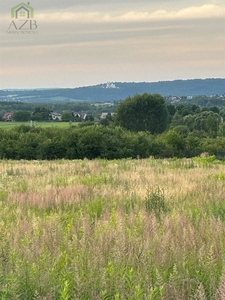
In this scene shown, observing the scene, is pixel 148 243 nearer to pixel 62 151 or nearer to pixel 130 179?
pixel 130 179

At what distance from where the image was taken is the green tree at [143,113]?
374 feet

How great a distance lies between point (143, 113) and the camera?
117 m

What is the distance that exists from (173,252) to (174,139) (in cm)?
5949

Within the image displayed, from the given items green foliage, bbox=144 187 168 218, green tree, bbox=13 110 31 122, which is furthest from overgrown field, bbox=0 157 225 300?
green tree, bbox=13 110 31 122

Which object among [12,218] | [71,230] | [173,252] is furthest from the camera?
[12,218]

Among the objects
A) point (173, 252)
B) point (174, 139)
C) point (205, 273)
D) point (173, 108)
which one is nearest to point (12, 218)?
point (173, 252)

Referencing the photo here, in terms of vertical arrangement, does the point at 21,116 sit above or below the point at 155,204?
below

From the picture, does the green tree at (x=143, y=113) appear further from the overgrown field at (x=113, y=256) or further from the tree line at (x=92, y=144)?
the overgrown field at (x=113, y=256)

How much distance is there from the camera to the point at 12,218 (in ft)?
26.3

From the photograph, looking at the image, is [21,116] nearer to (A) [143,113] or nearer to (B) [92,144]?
(A) [143,113]

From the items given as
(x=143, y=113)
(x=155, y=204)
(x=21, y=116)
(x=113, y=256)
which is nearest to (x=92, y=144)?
(x=155, y=204)

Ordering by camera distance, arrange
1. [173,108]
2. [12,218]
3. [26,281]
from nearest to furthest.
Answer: [26,281], [12,218], [173,108]

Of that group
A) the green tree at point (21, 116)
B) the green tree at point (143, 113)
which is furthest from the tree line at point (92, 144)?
the green tree at point (21, 116)

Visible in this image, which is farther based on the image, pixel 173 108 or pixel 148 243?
pixel 173 108
